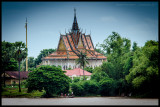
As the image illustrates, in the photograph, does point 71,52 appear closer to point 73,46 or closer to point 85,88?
point 73,46

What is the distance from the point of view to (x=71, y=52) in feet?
252

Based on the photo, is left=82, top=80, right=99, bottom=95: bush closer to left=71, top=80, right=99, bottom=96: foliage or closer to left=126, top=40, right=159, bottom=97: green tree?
left=71, top=80, right=99, bottom=96: foliage

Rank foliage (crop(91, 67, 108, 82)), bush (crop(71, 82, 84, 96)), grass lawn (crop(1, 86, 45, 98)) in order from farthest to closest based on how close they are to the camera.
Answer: foliage (crop(91, 67, 108, 82)) < bush (crop(71, 82, 84, 96)) < grass lawn (crop(1, 86, 45, 98))

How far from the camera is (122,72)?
1651 inches

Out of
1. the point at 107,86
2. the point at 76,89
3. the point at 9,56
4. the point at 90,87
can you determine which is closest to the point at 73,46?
the point at 9,56

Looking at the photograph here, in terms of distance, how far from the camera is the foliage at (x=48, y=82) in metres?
37.3

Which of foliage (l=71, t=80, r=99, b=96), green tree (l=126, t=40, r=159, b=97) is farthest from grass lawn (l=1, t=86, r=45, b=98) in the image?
green tree (l=126, t=40, r=159, b=97)

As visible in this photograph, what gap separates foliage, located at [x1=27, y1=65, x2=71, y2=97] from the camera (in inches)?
1468

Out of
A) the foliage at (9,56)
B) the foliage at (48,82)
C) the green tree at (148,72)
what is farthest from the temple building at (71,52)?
the green tree at (148,72)

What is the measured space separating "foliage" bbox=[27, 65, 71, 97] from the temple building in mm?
36444

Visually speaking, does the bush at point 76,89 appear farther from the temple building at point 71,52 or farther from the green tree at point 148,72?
the temple building at point 71,52

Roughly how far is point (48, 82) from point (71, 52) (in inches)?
1556

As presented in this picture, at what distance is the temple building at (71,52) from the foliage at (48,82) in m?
36.4

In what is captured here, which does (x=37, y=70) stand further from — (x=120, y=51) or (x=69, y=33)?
(x=69, y=33)
